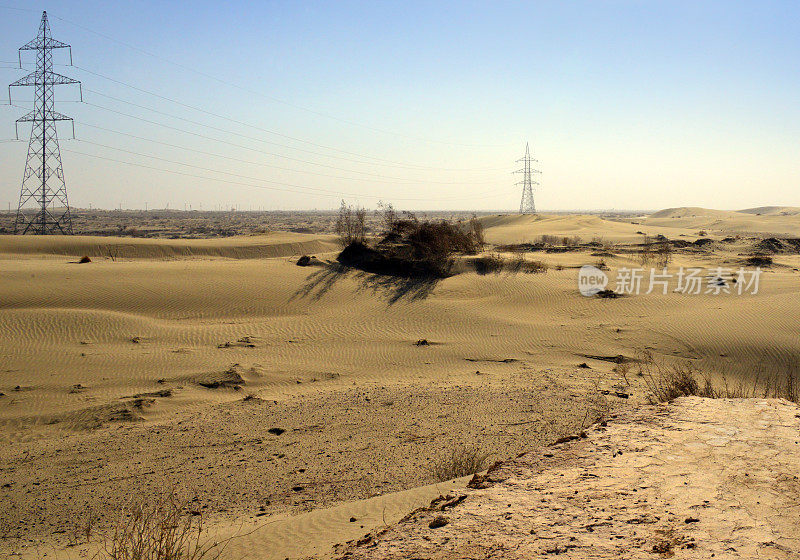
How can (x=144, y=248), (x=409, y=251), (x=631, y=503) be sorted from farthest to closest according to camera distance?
(x=144, y=248) → (x=409, y=251) → (x=631, y=503)

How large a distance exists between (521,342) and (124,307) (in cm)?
1105

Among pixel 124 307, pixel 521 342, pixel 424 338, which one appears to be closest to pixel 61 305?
pixel 124 307

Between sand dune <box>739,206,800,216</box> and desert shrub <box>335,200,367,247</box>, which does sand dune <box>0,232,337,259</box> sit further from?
sand dune <box>739,206,800,216</box>

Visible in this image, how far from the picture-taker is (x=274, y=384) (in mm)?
11266

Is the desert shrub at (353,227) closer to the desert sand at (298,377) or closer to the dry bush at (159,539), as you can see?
A: the desert sand at (298,377)

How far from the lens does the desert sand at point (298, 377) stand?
6461mm

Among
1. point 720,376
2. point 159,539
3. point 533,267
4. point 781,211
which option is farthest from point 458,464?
point 781,211

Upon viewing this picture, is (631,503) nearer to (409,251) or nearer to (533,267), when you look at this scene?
(409,251)

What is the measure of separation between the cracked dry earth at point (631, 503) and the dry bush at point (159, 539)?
3.87ft

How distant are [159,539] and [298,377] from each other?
302 inches

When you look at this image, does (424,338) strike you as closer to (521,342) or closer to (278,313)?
(521,342)

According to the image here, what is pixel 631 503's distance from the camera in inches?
160

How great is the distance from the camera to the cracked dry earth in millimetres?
3518

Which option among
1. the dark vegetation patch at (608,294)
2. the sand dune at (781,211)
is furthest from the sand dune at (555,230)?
the sand dune at (781,211)
